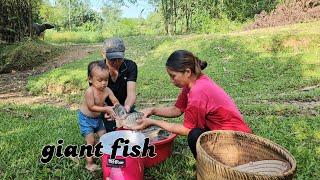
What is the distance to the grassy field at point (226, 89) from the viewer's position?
4.04 m

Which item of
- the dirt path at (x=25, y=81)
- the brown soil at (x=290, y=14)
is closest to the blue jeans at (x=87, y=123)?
the dirt path at (x=25, y=81)

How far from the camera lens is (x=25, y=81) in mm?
13273

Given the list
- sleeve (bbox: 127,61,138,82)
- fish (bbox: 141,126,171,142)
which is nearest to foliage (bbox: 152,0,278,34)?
sleeve (bbox: 127,61,138,82)

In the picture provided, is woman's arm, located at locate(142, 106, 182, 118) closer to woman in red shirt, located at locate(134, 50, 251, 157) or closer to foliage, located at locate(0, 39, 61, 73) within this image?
woman in red shirt, located at locate(134, 50, 251, 157)

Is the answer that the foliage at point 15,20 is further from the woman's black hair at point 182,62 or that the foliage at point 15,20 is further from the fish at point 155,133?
the woman's black hair at point 182,62

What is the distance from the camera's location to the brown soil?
56.1 feet

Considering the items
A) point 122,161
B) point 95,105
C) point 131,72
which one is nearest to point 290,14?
point 131,72

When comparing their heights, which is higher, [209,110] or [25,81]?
[209,110]

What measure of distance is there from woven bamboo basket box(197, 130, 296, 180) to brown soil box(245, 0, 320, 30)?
1476 cm

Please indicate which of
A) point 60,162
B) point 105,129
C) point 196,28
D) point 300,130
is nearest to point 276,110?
point 300,130

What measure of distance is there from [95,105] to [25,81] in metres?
9.98

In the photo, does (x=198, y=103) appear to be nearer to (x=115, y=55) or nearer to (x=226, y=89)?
(x=115, y=55)

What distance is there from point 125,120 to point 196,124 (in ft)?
2.34

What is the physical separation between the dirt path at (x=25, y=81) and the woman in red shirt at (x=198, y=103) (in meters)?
6.45
